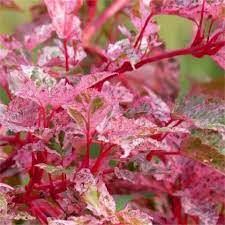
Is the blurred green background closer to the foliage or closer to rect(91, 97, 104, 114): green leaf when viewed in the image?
the foliage

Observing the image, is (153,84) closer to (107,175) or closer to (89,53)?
(89,53)

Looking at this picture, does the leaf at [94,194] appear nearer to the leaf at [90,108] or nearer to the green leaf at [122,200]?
the leaf at [90,108]

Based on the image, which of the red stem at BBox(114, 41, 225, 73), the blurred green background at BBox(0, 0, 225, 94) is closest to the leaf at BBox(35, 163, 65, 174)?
the red stem at BBox(114, 41, 225, 73)

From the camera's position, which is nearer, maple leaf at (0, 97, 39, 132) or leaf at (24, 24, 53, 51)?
maple leaf at (0, 97, 39, 132)

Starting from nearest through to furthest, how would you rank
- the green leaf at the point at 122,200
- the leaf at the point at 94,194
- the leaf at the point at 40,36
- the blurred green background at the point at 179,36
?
1. the leaf at the point at 94,194
2. the leaf at the point at 40,36
3. the green leaf at the point at 122,200
4. the blurred green background at the point at 179,36

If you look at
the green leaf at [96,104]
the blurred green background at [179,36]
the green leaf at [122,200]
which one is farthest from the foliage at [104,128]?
the blurred green background at [179,36]

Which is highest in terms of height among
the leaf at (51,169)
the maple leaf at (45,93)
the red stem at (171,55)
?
the red stem at (171,55)

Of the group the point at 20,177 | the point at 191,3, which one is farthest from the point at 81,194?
the point at 20,177

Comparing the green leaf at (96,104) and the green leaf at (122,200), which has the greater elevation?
the green leaf at (96,104)

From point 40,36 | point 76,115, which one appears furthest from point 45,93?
point 40,36
